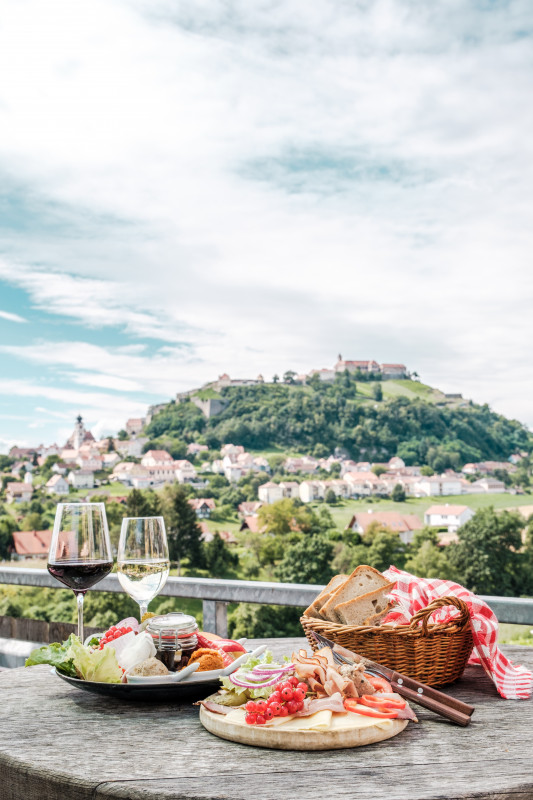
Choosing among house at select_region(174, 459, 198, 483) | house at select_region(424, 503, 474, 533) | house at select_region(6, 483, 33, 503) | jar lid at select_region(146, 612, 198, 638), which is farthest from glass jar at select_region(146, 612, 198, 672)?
house at select_region(174, 459, 198, 483)

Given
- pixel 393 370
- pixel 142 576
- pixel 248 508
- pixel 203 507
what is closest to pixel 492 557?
pixel 203 507

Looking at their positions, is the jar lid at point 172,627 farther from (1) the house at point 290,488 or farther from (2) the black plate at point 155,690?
(1) the house at point 290,488

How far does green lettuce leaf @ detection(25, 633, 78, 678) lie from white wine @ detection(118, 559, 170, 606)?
14 centimetres

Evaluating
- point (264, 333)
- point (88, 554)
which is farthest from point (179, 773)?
point (264, 333)

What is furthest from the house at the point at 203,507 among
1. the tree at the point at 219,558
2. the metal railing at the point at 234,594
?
the metal railing at the point at 234,594

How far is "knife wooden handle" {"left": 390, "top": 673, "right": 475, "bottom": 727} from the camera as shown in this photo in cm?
105

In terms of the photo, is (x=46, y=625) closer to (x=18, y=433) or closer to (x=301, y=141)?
(x=301, y=141)

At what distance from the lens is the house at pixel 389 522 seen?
49.2 meters

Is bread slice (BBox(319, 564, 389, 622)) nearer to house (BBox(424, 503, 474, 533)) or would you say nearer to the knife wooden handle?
the knife wooden handle

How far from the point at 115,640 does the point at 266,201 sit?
55536mm

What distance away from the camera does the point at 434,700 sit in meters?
1.10

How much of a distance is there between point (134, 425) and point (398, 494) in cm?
3720

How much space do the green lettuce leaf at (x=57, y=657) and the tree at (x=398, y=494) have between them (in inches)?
2350

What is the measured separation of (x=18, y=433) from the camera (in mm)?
83812
